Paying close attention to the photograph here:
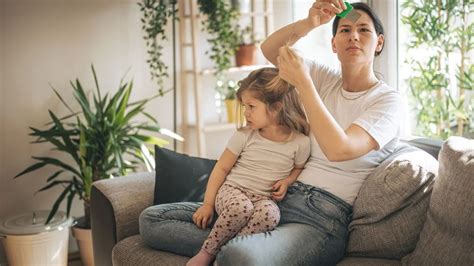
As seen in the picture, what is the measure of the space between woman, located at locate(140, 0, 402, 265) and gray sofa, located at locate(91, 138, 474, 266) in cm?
6

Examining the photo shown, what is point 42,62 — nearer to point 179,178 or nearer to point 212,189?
point 179,178

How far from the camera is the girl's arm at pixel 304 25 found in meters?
2.03

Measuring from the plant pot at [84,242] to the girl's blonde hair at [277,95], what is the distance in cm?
155

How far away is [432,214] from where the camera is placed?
188cm

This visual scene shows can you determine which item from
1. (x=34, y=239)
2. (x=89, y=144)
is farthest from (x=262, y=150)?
(x=34, y=239)

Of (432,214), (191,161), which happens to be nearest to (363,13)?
(432,214)

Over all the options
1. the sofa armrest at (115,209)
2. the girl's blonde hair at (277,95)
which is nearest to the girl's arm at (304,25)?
the girl's blonde hair at (277,95)

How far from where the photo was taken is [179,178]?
2426mm

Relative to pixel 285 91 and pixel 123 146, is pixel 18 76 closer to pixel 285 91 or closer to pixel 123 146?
pixel 123 146

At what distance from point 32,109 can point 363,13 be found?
6.91ft

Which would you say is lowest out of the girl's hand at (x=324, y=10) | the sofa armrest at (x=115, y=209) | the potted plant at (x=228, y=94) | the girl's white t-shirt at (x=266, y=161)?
the sofa armrest at (x=115, y=209)

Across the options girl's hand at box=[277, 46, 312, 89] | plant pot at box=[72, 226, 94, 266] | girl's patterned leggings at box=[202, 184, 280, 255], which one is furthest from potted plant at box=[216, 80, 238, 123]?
girl's hand at box=[277, 46, 312, 89]

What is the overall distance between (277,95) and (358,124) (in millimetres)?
336

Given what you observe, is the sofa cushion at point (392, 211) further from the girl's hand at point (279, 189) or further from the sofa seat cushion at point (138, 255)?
the sofa seat cushion at point (138, 255)
